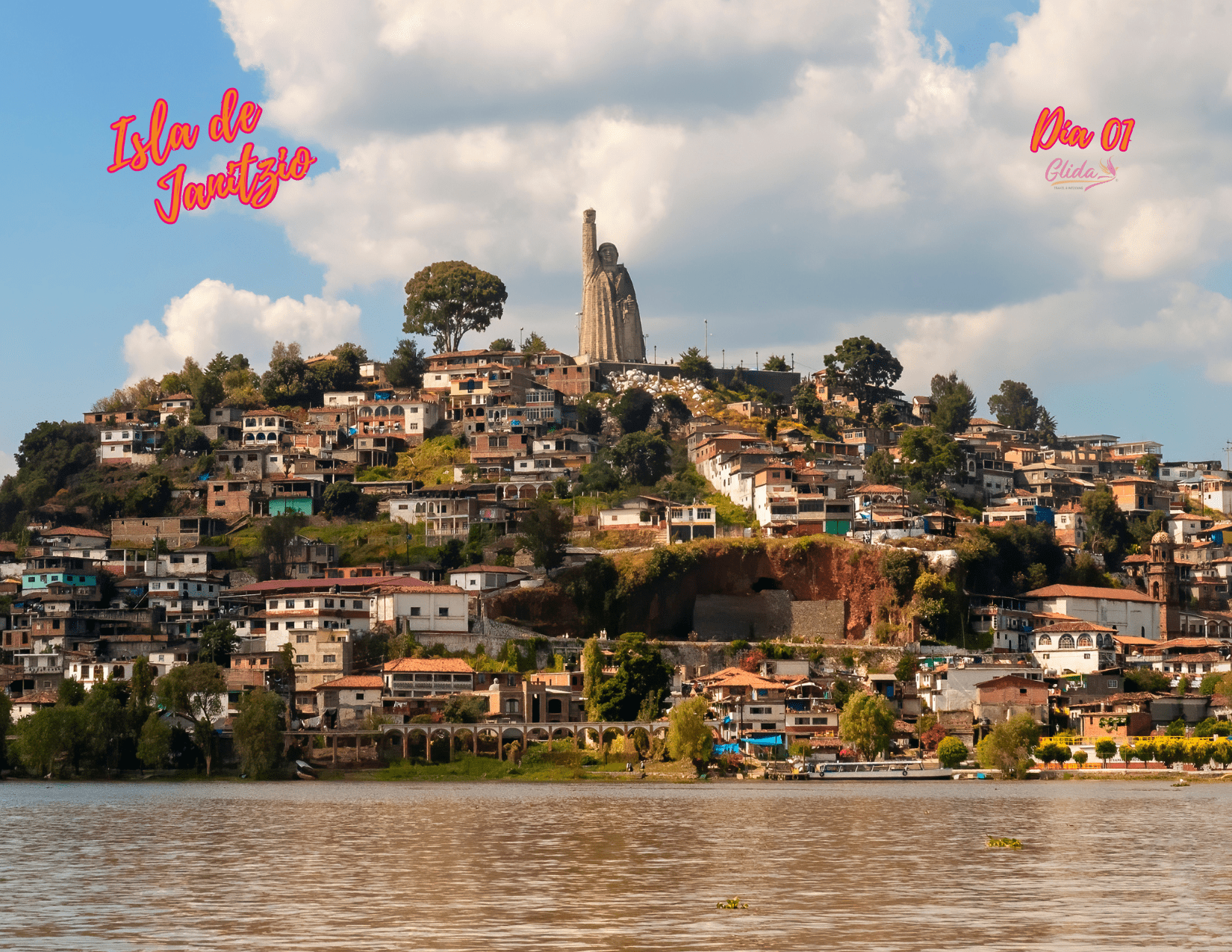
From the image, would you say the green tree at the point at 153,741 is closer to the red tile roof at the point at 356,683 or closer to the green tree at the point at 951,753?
the red tile roof at the point at 356,683

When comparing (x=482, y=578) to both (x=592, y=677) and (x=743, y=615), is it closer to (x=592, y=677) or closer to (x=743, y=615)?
(x=592, y=677)

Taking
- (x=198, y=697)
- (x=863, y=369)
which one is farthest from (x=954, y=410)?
(x=198, y=697)

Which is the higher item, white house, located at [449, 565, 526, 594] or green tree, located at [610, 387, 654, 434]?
green tree, located at [610, 387, 654, 434]

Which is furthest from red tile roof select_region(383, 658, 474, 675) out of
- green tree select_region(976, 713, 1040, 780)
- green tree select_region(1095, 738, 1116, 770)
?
green tree select_region(1095, 738, 1116, 770)

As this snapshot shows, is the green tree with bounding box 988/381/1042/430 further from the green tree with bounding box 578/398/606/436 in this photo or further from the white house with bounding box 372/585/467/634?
the white house with bounding box 372/585/467/634

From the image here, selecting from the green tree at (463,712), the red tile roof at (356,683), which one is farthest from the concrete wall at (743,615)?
the red tile roof at (356,683)

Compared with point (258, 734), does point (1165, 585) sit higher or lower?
higher
